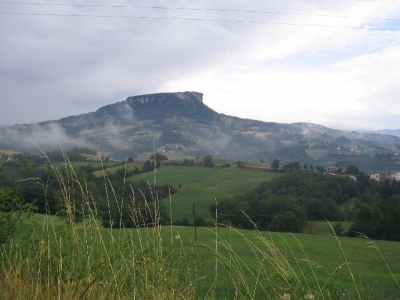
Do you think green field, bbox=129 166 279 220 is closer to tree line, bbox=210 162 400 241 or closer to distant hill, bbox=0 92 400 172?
tree line, bbox=210 162 400 241

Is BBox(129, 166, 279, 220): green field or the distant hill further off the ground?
the distant hill

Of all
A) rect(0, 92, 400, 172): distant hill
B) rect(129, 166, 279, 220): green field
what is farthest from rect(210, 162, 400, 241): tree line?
rect(0, 92, 400, 172): distant hill

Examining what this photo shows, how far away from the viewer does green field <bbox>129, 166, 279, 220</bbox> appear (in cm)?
6306

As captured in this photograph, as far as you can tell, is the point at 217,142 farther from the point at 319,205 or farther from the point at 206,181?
the point at 319,205

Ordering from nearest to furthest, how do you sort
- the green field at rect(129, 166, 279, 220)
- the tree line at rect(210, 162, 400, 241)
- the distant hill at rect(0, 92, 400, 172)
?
the tree line at rect(210, 162, 400, 241)
the green field at rect(129, 166, 279, 220)
the distant hill at rect(0, 92, 400, 172)

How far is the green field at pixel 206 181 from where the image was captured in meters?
63.1

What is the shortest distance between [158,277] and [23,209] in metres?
2.70

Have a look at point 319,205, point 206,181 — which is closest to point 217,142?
point 206,181

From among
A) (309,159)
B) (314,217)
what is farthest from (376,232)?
(309,159)

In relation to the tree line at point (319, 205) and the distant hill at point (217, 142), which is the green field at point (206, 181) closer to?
the tree line at point (319, 205)

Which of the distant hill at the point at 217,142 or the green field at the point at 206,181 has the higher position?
the distant hill at the point at 217,142

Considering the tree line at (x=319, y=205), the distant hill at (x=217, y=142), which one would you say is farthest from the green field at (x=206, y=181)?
the distant hill at (x=217, y=142)

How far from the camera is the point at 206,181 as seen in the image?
247 ft

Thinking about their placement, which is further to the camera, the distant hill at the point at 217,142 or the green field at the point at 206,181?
the distant hill at the point at 217,142
